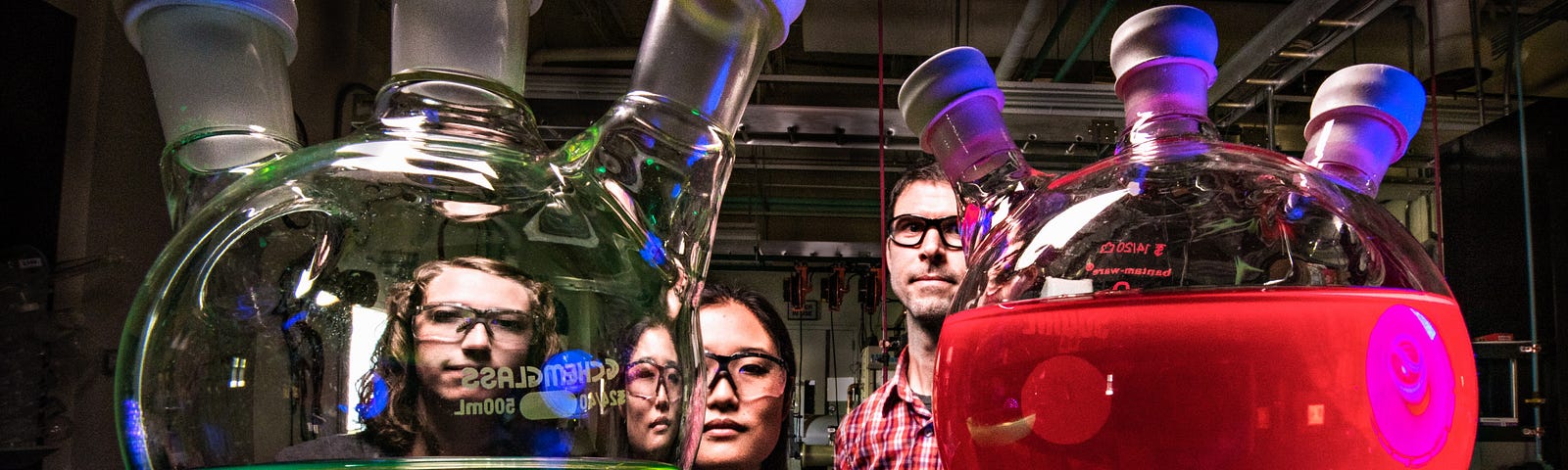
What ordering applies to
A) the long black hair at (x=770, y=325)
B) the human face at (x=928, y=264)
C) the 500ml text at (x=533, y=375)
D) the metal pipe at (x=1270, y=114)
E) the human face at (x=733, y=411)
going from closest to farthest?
the 500ml text at (x=533, y=375), the human face at (x=733, y=411), the long black hair at (x=770, y=325), the human face at (x=928, y=264), the metal pipe at (x=1270, y=114)

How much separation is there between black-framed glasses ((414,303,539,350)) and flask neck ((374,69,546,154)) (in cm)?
8

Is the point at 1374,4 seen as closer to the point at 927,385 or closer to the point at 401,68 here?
the point at 927,385

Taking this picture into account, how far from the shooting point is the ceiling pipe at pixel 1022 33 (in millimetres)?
3996

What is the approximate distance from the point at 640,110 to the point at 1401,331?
325 mm

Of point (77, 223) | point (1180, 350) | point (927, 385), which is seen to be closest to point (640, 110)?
point (1180, 350)

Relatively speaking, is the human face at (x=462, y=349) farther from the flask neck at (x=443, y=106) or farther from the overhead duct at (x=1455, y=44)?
the overhead duct at (x=1455, y=44)

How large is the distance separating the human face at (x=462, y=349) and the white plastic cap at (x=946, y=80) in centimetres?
29

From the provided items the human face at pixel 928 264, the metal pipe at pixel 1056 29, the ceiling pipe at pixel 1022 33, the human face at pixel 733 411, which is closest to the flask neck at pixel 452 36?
the human face at pixel 733 411

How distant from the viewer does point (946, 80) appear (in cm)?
54

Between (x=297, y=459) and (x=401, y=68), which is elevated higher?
(x=401, y=68)

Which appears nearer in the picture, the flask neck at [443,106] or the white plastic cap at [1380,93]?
the flask neck at [443,106]

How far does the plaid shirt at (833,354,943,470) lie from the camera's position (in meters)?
1.64

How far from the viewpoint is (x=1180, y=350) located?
0.39 meters

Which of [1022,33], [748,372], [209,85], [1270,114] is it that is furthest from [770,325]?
[1270,114]
